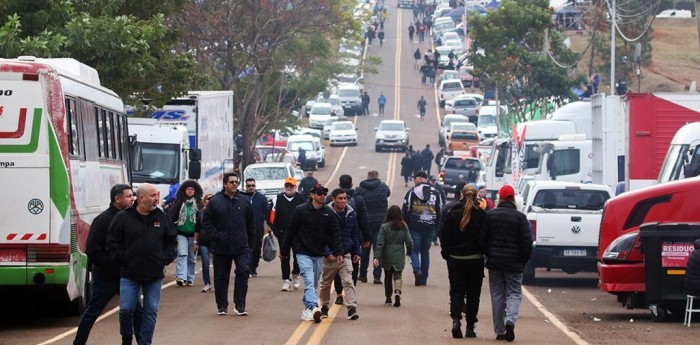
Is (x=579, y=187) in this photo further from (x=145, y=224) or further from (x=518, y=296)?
(x=145, y=224)

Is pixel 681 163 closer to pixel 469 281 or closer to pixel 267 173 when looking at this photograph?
pixel 469 281

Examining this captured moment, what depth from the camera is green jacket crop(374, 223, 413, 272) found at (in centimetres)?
1952

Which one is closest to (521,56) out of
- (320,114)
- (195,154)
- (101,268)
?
(320,114)

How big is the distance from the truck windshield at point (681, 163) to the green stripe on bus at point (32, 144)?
11.0 m

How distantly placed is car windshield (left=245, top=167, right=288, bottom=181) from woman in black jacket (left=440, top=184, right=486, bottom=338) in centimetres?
2433

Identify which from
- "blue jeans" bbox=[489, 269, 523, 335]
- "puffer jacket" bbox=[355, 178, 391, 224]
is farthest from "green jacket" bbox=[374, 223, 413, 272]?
"blue jeans" bbox=[489, 269, 523, 335]

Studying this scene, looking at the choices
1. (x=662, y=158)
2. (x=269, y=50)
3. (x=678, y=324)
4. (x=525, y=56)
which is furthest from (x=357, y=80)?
(x=678, y=324)

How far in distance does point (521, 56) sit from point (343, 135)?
15529 mm

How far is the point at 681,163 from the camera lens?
22766 mm

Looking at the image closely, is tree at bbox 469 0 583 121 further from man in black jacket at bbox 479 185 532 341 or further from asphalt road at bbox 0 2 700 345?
man in black jacket at bbox 479 185 532 341

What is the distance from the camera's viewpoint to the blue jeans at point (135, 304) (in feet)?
41.4

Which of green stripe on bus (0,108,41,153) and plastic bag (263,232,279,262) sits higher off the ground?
green stripe on bus (0,108,41,153)

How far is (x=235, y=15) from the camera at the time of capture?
150 feet

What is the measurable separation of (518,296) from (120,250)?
15.8 feet
